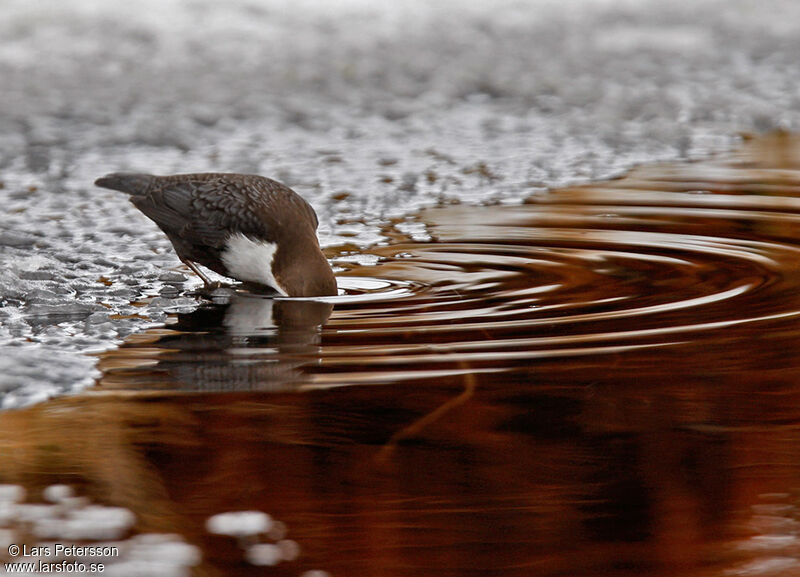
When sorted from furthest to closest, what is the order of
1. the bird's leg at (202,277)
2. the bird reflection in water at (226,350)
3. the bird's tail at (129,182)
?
the bird's tail at (129,182) → the bird's leg at (202,277) → the bird reflection in water at (226,350)

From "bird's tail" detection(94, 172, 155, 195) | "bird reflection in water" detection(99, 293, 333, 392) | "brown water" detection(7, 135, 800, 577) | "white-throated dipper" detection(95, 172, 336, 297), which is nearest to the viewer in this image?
"brown water" detection(7, 135, 800, 577)

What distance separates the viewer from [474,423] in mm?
2381

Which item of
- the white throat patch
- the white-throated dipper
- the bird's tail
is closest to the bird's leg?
the white-throated dipper

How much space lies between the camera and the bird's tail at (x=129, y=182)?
4152 mm

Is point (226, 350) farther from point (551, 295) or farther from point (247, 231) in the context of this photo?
point (551, 295)

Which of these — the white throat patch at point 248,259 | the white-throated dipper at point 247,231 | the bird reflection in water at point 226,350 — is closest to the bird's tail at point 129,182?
the white-throated dipper at point 247,231

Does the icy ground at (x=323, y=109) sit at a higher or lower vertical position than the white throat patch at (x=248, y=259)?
higher

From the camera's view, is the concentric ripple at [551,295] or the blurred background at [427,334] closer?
the blurred background at [427,334]

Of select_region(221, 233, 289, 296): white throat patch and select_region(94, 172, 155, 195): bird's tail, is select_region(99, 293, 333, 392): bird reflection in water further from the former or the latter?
select_region(94, 172, 155, 195): bird's tail

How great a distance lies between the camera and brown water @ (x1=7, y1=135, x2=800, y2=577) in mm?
1908

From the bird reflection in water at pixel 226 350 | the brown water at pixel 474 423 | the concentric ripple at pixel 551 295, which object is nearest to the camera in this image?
the brown water at pixel 474 423

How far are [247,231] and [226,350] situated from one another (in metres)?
0.82

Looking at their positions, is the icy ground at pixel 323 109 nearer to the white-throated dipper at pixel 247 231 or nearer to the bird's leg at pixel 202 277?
the bird's leg at pixel 202 277

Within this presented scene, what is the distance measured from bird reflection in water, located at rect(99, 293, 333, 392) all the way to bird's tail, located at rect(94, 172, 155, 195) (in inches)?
27.5
